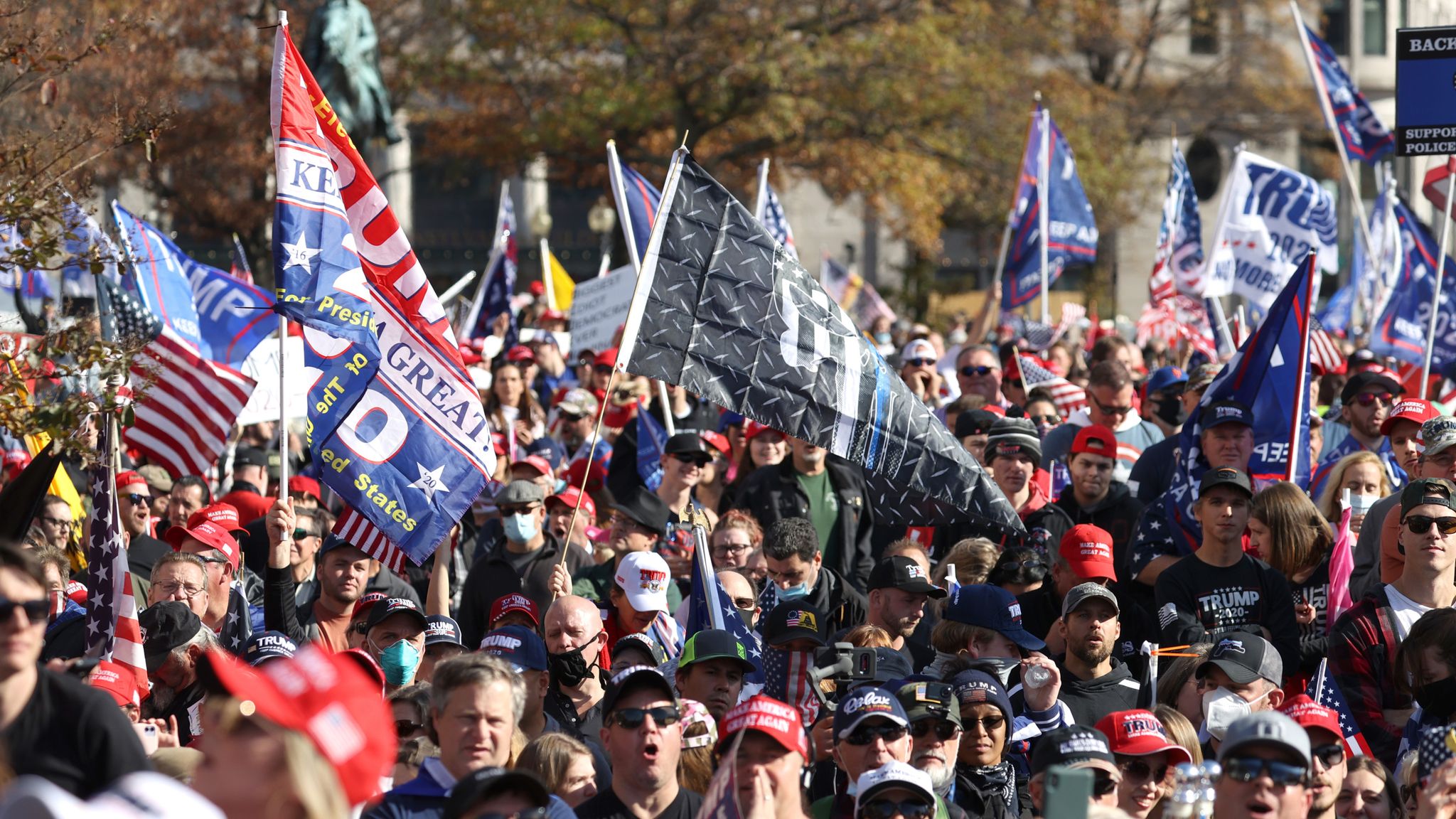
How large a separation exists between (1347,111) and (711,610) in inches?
465

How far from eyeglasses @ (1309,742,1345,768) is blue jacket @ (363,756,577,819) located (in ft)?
7.45

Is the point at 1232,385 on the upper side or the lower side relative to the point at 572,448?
upper

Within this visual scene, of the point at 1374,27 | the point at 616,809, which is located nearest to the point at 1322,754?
the point at 616,809

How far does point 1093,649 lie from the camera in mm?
7402

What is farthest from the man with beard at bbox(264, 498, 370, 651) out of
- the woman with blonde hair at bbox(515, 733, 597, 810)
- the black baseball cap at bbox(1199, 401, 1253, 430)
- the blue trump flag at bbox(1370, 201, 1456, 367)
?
the blue trump flag at bbox(1370, 201, 1456, 367)

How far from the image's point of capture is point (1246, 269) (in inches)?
647

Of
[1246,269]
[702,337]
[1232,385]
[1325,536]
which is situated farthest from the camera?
[1246,269]

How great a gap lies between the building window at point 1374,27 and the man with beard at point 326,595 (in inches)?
2032

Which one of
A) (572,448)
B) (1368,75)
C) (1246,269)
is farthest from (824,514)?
(1368,75)

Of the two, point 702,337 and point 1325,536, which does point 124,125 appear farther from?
point 1325,536

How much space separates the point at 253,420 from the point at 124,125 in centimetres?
346

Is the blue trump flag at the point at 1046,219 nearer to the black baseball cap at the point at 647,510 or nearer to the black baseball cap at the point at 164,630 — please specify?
the black baseball cap at the point at 647,510

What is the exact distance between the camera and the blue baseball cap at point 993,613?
752cm

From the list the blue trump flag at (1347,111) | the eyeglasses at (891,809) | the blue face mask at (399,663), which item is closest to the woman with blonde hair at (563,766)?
the eyeglasses at (891,809)
